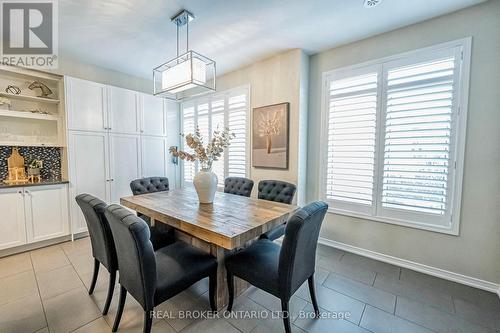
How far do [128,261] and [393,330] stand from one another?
199 cm

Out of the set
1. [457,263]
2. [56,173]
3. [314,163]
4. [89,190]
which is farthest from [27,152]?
[457,263]

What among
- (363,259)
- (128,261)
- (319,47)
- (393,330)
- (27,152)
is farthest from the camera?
(27,152)

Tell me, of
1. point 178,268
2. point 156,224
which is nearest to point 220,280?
point 178,268

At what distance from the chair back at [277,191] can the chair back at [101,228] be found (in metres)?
1.74

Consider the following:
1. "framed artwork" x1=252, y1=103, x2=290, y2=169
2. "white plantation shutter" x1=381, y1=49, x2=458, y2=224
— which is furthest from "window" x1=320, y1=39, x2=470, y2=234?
"framed artwork" x1=252, y1=103, x2=290, y2=169

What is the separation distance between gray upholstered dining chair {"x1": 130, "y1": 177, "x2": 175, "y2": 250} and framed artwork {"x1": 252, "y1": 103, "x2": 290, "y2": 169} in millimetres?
1499

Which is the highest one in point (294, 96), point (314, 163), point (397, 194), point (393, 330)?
point (294, 96)

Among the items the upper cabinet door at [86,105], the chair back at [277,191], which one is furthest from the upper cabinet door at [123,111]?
the chair back at [277,191]

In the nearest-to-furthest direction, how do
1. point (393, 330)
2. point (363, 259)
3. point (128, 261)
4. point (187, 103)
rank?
point (128, 261), point (393, 330), point (363, 259), point (187, 103)

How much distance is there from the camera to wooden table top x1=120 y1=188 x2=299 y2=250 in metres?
1.53

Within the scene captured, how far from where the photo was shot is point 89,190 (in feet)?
11.2

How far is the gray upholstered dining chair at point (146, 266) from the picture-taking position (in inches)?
52.4

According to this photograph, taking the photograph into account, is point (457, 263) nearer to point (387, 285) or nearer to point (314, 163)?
point (387, 285)

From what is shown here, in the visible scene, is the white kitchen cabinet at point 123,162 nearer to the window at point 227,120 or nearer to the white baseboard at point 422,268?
the window at point 227,120
